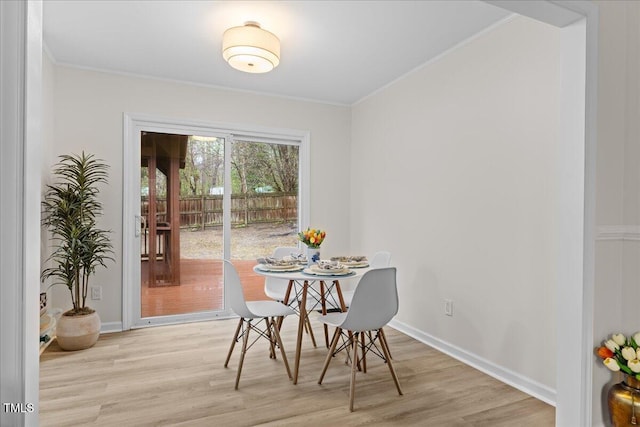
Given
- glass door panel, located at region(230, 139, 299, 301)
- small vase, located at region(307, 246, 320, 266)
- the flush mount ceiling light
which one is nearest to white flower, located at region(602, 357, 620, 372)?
small vase, located at region(307, 246, 320, 266)

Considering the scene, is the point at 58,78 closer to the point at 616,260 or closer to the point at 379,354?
the point at 379,354

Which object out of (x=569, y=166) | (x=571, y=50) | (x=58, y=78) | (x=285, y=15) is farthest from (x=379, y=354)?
(x=58, y=78)

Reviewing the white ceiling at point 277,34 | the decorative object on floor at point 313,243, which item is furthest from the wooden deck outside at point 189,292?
the white ceiling at point 277,34

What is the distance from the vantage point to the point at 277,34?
2809 millimetres

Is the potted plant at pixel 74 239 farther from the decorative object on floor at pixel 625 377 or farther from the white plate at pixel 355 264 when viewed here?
the decorative object on floor at pixel 625 377

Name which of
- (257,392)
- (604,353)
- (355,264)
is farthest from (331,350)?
(604,353)

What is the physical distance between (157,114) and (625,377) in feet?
Answer: 13.7

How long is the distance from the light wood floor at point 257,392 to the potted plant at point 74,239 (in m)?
0.19

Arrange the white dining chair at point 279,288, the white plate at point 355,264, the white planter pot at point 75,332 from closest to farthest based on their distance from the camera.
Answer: the white plate at point 355,264 < the white planter pot at point 75,332 < the white dining chair at point 279,288

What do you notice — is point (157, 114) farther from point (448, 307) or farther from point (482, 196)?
point (448, 307)

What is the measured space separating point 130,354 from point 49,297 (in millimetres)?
1071

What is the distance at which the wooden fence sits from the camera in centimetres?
393

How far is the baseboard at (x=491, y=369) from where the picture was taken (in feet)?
7.37

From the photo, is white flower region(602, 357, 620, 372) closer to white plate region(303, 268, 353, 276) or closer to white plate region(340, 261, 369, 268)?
white plate region(303, 268, 353, 276)
